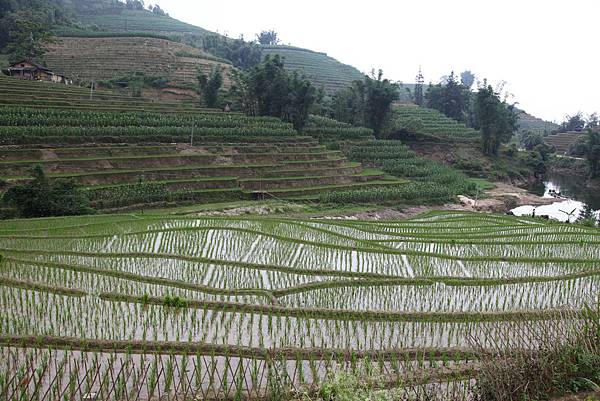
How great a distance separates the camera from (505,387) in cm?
560

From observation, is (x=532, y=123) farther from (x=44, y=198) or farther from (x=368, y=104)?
(x=44, y=198)

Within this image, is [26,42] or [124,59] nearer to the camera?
[26,42]

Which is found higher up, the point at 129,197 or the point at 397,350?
the point at 397,350

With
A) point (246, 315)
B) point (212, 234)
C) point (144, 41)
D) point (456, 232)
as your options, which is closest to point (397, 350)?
point (246, 315)

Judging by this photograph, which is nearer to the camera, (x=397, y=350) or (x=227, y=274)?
(x=397, y=350)

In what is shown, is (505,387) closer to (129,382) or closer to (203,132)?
(129,382)

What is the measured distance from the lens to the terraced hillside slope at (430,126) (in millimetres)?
49594

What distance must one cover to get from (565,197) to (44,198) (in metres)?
42.5

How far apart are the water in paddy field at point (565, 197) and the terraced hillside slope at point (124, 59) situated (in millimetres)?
34856

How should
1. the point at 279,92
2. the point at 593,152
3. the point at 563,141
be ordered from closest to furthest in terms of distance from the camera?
the point at 279,92, the point at 593,152, the point at 563,141

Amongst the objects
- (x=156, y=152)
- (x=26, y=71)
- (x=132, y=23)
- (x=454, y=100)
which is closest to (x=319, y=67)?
(x=454, y=100)

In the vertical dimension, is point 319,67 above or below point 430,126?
above

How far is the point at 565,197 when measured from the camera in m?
41.9

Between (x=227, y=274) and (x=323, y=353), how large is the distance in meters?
4.68
